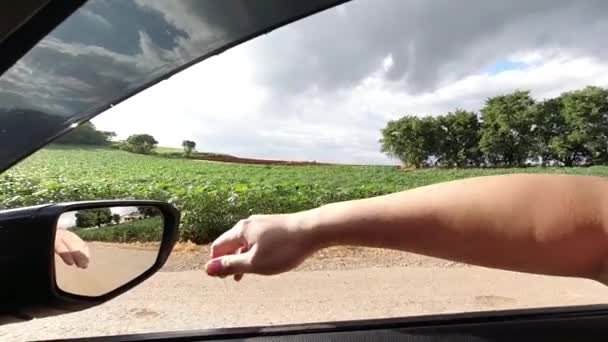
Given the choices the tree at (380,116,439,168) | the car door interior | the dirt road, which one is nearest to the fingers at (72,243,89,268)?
the car door interior

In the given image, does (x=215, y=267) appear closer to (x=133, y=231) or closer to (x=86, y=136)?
(x=133, y=231)

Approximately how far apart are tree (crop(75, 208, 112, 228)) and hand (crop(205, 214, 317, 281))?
150 millimetres

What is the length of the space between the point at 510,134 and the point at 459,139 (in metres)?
0.21

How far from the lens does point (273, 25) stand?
1142mm

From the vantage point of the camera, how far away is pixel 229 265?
0.62m

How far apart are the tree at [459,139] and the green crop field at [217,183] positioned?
17 centimetres

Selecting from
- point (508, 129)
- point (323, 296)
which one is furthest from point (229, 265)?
point (508, 129)

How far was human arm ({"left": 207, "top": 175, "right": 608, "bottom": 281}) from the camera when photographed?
0.59m

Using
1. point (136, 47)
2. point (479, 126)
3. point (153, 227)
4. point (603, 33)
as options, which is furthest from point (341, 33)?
point (153, 227)

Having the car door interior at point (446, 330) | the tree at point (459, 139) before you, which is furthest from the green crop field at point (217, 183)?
the car door interior at point (446, 330)

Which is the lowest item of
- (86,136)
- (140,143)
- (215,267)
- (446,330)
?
(446,330)

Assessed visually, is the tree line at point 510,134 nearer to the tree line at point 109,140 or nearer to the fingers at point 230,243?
the tree line at point 109,140

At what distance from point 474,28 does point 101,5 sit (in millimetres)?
2363

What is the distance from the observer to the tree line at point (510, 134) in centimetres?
217
